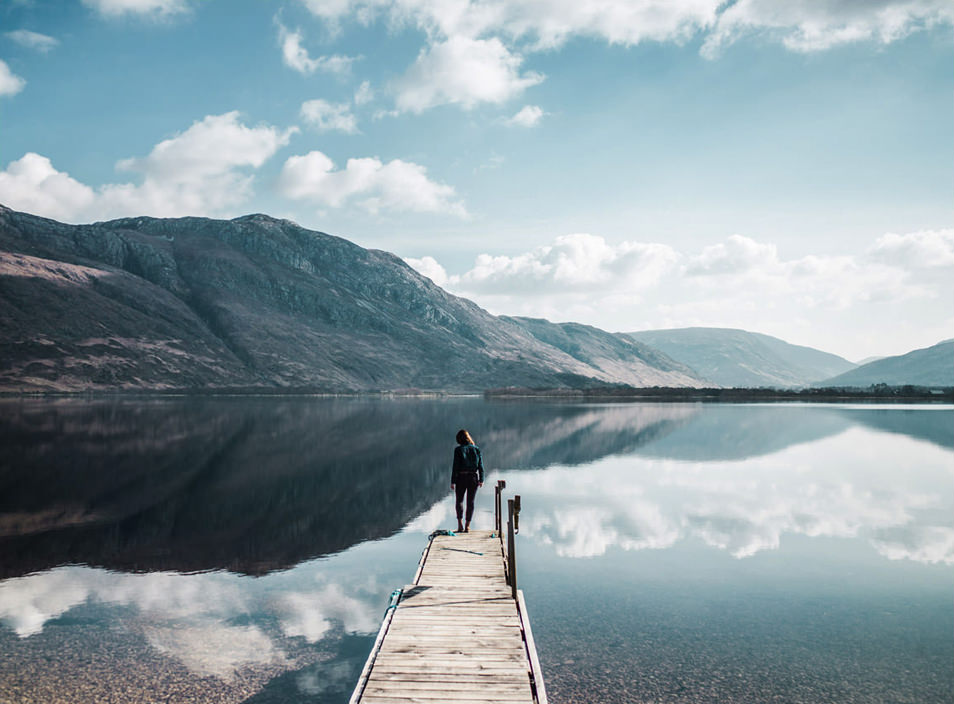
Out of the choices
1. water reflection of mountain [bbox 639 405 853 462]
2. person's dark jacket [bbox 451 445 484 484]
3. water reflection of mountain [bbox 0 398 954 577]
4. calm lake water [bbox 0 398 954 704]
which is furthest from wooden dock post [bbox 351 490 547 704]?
water reflection of mountain [bbox 639 405 853 462]

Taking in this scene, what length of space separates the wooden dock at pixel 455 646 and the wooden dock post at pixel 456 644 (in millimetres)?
17

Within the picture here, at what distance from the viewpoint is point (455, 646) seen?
1255 centimetres

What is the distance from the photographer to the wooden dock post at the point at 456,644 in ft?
35.3

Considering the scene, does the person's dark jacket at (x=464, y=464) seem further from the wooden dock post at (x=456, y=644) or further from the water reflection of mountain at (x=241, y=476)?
the water reflection of mountain at (x=241, y=476)

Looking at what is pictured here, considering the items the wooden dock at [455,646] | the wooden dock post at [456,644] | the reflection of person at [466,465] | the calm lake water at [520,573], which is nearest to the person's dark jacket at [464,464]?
the reflection of person at [466,465]

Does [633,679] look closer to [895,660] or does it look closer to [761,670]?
[761,670]

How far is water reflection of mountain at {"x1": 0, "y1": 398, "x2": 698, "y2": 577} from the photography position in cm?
2550

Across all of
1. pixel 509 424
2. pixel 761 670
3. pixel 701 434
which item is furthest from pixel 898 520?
pixel 509 424

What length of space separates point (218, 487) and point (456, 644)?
1210 inches

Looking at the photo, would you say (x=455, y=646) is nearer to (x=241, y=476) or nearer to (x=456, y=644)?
(x=456, y=644)

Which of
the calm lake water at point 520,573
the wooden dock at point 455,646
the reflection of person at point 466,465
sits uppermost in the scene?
the reflection of person at point 466,465

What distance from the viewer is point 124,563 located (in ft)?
76.5

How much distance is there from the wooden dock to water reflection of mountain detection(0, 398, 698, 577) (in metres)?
9.53

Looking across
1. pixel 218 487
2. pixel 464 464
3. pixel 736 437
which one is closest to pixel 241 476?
pixel 218 487
